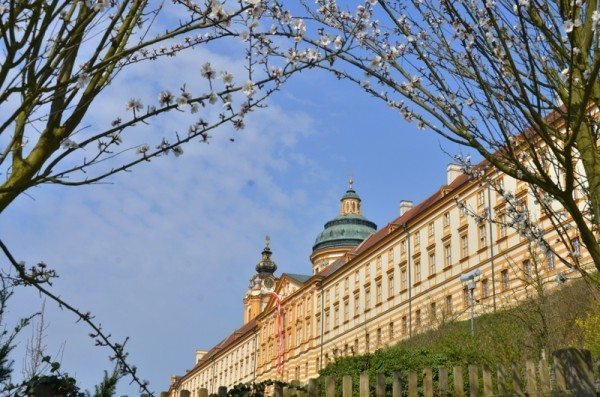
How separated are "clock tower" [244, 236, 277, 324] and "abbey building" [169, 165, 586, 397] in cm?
608

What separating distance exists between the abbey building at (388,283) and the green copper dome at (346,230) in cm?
13

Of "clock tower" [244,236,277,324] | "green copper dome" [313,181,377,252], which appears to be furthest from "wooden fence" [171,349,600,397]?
"clock tower" [244,236,277,324]

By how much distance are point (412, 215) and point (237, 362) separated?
50745 mm

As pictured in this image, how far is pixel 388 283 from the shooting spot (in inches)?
2375

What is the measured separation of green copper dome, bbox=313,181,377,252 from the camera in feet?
306

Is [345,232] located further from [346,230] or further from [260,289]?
[260,289]

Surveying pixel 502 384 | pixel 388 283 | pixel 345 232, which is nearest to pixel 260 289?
pixel 345 232

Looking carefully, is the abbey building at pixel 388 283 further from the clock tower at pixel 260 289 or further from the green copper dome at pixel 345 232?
the clock tower at pixel 260 289

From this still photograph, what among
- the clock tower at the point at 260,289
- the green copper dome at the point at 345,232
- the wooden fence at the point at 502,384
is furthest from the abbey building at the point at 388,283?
the wooden fence at the point at 502,384

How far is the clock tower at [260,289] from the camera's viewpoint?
109 meters

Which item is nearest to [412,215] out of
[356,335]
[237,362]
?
[356,335]

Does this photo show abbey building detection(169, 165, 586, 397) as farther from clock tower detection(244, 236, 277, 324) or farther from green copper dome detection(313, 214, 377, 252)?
clock tower detection(244, 236, 277, 324)

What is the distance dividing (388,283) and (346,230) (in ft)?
112

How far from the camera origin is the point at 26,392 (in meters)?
5.24
